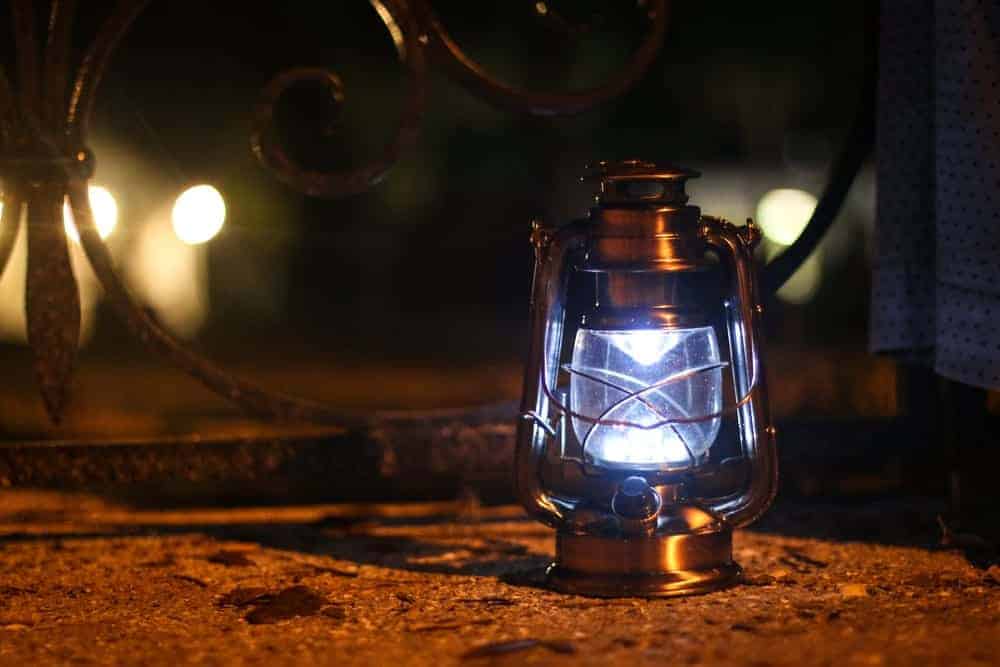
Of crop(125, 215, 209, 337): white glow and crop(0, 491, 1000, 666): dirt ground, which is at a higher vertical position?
crop(125, 215, 209, 337): white glow

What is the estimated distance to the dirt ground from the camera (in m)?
2.25

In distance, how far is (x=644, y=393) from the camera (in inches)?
101

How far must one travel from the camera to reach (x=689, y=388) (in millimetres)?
2580

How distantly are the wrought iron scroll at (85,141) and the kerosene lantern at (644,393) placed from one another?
1.46 ft

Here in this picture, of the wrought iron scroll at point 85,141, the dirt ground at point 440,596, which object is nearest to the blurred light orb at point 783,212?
the dirt ground at point 440,596

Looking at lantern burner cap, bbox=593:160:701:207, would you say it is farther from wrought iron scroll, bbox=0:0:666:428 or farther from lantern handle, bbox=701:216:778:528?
wrought iron scroll, bbox=0:0:666:428

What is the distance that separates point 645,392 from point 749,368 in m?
0.19

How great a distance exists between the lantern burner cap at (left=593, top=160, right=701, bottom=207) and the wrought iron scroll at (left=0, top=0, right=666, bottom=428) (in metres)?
0.38

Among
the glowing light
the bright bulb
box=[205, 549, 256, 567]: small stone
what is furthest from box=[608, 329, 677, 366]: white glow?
the glowing light

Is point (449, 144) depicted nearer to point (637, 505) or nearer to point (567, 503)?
point (567, 503)

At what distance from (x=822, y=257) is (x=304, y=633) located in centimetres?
731

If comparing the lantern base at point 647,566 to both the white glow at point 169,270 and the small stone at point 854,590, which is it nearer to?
the small stone at point 854,590

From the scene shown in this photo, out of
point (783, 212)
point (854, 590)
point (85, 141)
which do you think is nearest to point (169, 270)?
point (783, 212)

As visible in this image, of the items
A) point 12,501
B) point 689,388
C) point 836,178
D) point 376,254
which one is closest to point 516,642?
point 689,388
